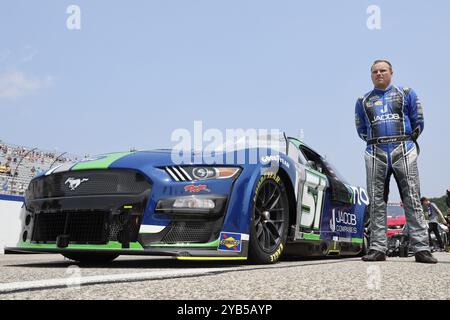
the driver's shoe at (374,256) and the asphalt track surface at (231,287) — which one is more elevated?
the asphalt track surface at (231,287)

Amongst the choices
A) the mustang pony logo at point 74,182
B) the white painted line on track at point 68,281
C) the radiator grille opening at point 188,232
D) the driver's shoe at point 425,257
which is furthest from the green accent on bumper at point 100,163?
Answer: the driver's shoe at point 425,257

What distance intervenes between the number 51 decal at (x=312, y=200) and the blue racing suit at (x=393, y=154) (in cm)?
52

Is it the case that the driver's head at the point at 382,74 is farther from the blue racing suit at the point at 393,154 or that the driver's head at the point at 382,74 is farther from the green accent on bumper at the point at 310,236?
the green accent on bumper at the point at 310,236

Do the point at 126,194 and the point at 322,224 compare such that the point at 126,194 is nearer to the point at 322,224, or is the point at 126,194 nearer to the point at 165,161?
the point at 165,161

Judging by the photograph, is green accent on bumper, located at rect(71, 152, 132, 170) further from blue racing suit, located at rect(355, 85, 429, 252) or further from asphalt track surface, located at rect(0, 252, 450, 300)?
blue racing suit, located at rect(355, 85, 429, 252)

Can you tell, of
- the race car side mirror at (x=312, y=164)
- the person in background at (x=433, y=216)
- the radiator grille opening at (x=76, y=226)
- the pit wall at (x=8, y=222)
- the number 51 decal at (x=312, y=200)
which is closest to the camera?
the radiator grille opening at (x=76, y=226)

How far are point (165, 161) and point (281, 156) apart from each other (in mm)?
1091

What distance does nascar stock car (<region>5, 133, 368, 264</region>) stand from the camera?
3625 mm

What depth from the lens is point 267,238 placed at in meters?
4.25

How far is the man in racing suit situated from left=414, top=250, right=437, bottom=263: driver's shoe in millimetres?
28

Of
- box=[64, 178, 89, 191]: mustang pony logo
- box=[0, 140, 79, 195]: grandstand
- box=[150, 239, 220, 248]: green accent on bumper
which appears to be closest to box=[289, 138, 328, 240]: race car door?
box=[150, 239, 220, 248]: green accent on bumper

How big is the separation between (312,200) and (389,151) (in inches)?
33.6

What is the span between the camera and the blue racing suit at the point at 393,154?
4742mm
